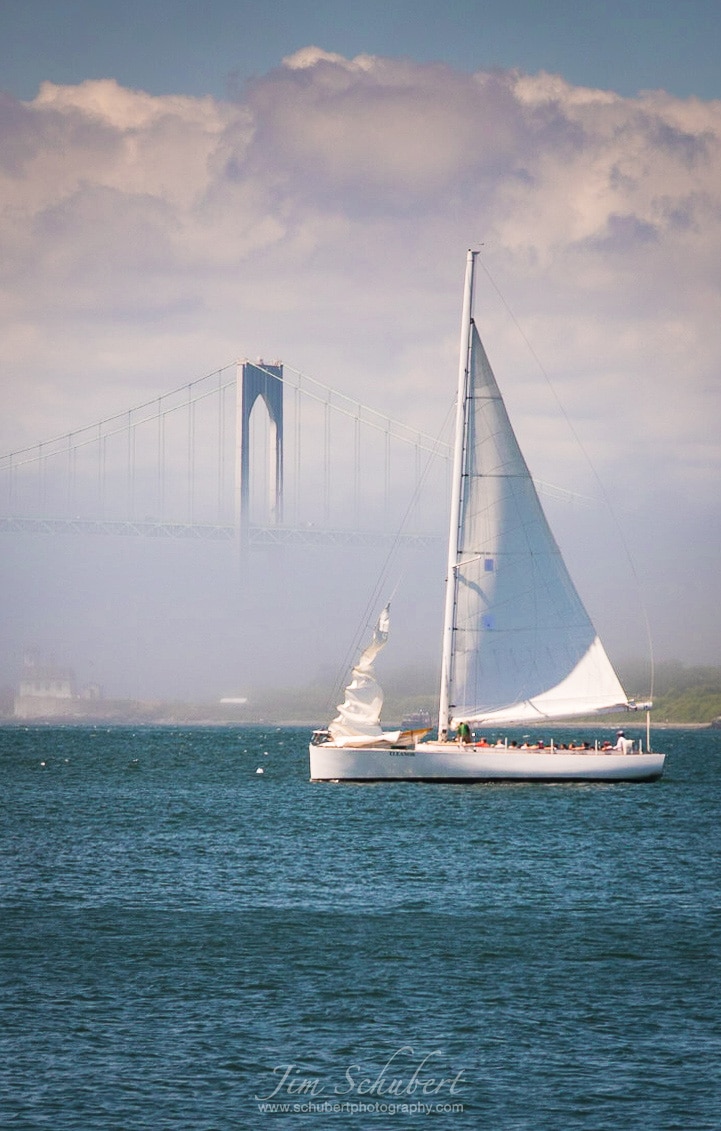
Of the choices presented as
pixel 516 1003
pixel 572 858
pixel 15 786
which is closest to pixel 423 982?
pixel 516 1003

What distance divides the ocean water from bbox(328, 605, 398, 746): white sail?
7820 mm

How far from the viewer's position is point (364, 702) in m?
47.7

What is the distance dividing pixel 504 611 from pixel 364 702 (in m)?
5.11

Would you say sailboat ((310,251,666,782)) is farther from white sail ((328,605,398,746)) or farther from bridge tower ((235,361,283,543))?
bridge tower ((235,361,283,543))

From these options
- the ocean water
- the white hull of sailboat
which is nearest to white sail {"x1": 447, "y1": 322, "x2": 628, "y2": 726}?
the white hull of sailboat

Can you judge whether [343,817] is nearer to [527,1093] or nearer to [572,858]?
[572,858]

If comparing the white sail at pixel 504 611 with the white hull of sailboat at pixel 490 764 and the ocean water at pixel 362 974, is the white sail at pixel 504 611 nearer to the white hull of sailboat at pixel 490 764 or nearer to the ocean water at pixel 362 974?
the white hull of sailboat at pixel 490 764

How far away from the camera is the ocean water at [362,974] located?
15.3 meters

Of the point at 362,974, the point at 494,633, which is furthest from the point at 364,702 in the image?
the point at 362,974

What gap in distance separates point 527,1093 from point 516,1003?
12.0 feet

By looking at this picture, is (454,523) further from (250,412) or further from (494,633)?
(250,412)

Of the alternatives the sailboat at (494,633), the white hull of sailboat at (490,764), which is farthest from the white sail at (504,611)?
the white hull of sailboat at (490,764)

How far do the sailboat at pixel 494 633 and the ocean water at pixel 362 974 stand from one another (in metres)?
7.24

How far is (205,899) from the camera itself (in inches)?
1042
